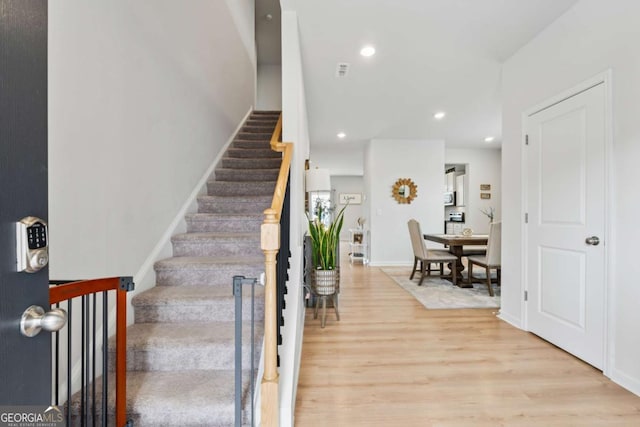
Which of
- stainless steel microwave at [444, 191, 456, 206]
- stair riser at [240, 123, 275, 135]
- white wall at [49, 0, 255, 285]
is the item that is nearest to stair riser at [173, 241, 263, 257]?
white wall at [49, 0, 255, 285]

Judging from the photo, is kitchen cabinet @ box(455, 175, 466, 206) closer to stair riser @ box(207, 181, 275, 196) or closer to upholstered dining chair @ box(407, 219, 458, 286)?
upholstered dining chair @ box(407, 219, 458, 286)

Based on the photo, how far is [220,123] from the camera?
12.3 feet

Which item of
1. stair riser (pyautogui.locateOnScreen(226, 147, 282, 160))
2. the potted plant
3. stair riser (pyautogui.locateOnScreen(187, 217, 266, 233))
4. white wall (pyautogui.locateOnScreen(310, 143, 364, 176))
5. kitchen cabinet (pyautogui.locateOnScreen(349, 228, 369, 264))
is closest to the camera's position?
stair riser (pyautogui.locateOnScreen(187, 217, 266, 233))

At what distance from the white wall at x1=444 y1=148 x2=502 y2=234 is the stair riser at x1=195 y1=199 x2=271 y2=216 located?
5.92m

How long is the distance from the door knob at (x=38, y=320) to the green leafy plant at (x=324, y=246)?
8.09 ft

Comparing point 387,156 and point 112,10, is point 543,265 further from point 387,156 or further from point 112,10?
point 387,156

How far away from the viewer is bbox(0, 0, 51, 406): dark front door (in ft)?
1.87

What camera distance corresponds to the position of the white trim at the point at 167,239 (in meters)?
2.08

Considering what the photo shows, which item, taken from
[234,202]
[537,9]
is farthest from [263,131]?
[537,9]

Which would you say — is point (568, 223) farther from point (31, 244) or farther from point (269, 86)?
point (269, 86)

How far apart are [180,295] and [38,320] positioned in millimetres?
1485

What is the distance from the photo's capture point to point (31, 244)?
2.01 feet

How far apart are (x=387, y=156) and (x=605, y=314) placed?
488 centimetres

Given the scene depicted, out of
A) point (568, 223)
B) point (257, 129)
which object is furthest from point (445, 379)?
point (257, 129)
